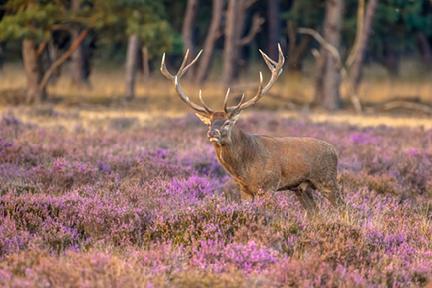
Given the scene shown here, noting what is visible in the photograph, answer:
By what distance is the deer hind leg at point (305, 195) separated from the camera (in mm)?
10387

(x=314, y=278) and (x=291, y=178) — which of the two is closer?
(x=314, y=278)

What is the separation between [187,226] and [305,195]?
2464 millimetres

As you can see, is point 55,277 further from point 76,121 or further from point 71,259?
point 76,121

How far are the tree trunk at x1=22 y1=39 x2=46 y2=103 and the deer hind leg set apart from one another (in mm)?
16234

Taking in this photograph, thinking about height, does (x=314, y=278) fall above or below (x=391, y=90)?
above

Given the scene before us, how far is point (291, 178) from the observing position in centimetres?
1003

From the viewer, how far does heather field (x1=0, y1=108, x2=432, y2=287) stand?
22.7 ft

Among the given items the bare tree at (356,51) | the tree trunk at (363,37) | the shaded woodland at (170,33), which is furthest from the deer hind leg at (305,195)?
the tree trunk at (363,37)

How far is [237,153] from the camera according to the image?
959cm

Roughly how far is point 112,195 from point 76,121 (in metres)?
10.8

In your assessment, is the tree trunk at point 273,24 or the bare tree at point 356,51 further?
the tree trunk at point 273,24

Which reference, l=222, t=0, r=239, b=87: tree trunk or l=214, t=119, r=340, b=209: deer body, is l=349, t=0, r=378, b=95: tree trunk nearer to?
l=222, t=0, r=239, b=87: tree trunk

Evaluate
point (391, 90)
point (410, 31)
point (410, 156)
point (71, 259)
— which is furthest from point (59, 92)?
point (71, 259)

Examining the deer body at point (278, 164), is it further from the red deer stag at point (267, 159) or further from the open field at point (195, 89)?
the open field at point (195, 89)
